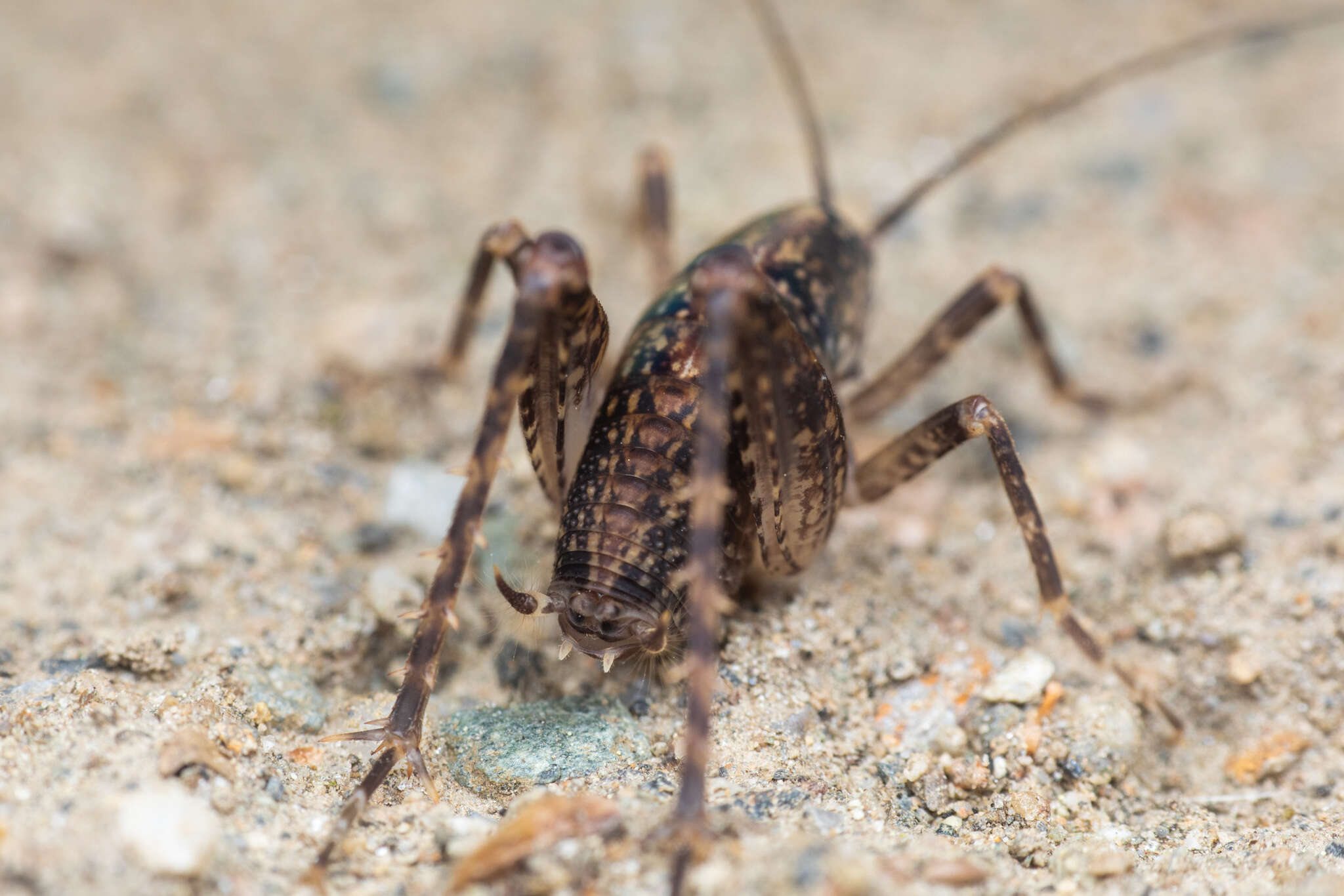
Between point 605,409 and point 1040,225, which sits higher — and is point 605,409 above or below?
below

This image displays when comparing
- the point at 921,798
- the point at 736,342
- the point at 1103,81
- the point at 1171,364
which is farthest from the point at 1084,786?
the point at 1103,81

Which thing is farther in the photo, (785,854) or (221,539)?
(221,539)

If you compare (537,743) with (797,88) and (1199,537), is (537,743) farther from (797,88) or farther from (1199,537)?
(797,88)

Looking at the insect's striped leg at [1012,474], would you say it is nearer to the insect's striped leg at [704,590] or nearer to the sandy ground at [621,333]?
the sandy ground at [621,333]

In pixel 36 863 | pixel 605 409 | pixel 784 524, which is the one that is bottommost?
pixel 36 863

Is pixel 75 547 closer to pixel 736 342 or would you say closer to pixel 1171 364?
pixel 736 342

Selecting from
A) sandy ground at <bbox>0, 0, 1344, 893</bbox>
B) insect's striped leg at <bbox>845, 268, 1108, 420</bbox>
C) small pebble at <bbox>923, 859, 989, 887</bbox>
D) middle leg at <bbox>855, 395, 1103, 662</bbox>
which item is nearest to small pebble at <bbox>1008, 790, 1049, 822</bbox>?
sandy ground at <bbox>0, 0, 1344, 893</bbox>

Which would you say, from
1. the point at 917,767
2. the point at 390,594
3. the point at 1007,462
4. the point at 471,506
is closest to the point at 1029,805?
the point at 917,767
